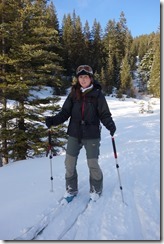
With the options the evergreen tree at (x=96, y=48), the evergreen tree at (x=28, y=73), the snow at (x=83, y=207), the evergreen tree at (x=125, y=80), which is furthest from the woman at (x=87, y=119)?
the evergreen tree at (x=96, y=48)

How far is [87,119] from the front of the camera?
4.64m

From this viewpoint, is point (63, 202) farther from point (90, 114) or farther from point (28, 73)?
point (28, 73)

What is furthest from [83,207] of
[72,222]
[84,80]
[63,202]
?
[84,80]

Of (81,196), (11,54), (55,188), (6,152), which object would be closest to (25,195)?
(55,188)

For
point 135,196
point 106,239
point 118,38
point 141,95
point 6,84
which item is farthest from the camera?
point 118,38

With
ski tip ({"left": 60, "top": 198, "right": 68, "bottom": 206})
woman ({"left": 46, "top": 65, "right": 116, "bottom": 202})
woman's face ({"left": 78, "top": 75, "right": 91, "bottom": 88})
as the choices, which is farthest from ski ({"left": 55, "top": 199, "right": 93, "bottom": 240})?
woman's face ({"left": 78, "top": 75, "right": 91, "bottom": 88})

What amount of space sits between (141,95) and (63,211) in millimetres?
55520

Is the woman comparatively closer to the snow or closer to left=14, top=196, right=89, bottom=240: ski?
left=14, top=196, right=89, bottom=240: ski

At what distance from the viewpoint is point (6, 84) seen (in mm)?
10984

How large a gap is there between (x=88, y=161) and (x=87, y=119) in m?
0.75

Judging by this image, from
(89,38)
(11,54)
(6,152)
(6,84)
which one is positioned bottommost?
(6,152)

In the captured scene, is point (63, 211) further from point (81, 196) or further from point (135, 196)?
point (135, 196)

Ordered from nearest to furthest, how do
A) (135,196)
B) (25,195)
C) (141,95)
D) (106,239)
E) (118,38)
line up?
(106,239)
(135,196)
(25,195)
(141,95)
(118,38)

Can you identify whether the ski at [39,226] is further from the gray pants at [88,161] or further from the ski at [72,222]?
the gray pants at [88,161]
